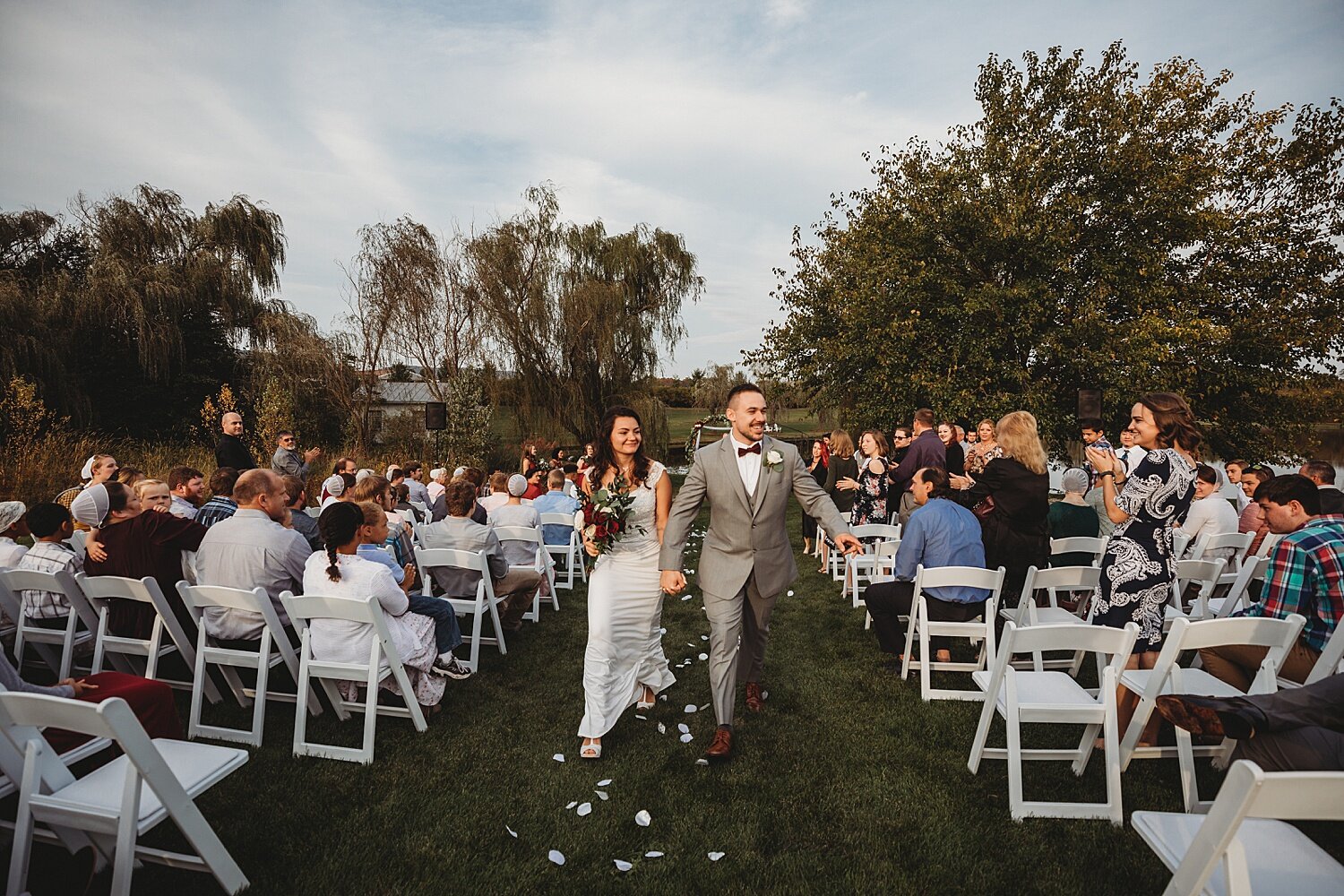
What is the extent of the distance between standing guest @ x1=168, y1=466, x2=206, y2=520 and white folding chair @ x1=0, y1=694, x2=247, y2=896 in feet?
12.3

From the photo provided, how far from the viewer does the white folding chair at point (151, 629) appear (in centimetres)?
387

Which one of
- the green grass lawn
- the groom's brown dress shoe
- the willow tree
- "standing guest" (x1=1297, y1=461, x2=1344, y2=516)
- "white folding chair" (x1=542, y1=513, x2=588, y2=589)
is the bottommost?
the green grass lawn

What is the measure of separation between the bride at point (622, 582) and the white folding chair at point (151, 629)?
258cm

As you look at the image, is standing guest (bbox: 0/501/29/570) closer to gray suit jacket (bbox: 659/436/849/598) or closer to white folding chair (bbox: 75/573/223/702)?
white folding chair (bbox: 75/573/223/702)

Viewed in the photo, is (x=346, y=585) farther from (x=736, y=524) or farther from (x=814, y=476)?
(x=814, y=476)

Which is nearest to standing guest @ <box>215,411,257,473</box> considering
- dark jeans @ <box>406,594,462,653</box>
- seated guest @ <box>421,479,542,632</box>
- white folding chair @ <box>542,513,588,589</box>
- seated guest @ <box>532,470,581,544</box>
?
seated guest @ <box>532,470,581,544</box>

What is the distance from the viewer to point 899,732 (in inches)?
164

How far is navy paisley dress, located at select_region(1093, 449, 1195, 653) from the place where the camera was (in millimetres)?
3846

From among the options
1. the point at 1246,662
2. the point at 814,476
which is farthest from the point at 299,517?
the point at 814,476

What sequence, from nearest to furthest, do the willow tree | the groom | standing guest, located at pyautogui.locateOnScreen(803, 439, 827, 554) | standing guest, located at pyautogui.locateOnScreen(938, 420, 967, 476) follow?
the groom < standing guest, located at pyautogui.locateOnScreen(938, 420, 967, 476) < standing guest, located at pyautogui.locateOnScreen(803, 439, 827, 554) < the willow tree

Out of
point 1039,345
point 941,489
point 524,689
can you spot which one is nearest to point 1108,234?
point 1039,345

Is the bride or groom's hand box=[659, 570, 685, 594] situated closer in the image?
groom's hand box=[659, 570, 685, 594]

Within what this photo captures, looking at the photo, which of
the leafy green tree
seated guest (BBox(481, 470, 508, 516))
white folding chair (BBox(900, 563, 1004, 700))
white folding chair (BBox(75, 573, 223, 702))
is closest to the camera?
white folding chair (BBox(75, 573, 223, 702))

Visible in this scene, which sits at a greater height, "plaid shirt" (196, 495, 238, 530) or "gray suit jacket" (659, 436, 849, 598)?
"gray suit jacket" (659, 436, 849, 598)
